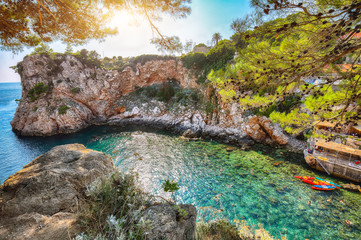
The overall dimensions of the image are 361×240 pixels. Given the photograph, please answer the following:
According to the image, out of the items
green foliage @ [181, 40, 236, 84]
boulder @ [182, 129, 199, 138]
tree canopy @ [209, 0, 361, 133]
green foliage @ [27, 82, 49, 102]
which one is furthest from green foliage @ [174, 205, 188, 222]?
green foliage @ [27, 82, 49, 102]

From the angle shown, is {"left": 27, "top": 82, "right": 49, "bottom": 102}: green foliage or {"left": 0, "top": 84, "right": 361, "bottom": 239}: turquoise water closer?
{"left": 0, "top": 84, "right": 361, "bottom": 239}: turquoise water

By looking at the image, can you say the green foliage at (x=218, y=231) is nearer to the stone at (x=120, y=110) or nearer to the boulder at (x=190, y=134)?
the boulder at (x=190, y=134)

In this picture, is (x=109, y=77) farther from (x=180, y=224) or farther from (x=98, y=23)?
(x=180, y=224)

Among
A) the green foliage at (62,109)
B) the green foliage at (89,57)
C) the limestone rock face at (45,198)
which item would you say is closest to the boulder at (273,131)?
the limestone rock face at (45,198)

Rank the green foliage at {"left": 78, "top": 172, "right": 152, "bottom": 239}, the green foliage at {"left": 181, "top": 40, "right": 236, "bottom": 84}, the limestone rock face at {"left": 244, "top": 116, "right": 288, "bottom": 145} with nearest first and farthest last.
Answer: the green foliage at {"left": 78, "top": 172, "right": 152, "bottom": 239} < the limestone rock face at {"left": 244, "top": 116, "right": 288, "bottom": 145} < the green foliage at {"left": 181, "top": 40, "right": 236, "bottom": 84}

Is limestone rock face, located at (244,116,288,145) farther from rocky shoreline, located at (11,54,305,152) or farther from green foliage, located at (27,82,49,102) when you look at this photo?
green foliage, located at (27,82,49,102)

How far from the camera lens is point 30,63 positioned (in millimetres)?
20078

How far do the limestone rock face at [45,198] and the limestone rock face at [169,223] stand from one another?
4.05ft

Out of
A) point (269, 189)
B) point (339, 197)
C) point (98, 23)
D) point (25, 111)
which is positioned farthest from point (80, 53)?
point (339, 197)

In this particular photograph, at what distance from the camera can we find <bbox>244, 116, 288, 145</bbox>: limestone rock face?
14008mm

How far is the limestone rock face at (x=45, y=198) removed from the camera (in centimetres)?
188

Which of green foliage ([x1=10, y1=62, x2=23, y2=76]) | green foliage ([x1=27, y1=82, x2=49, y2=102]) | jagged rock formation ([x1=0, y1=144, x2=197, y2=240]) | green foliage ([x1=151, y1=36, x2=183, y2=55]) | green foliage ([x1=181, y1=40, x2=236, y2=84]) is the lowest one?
jagged rock formation ([x1=0, y1=144, x2=197, y2=240])

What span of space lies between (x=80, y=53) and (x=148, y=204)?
103ft

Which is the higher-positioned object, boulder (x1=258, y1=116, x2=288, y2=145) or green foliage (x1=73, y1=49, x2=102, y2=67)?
green foliage (x1=73, y1=49, x2=102, y2=67)
